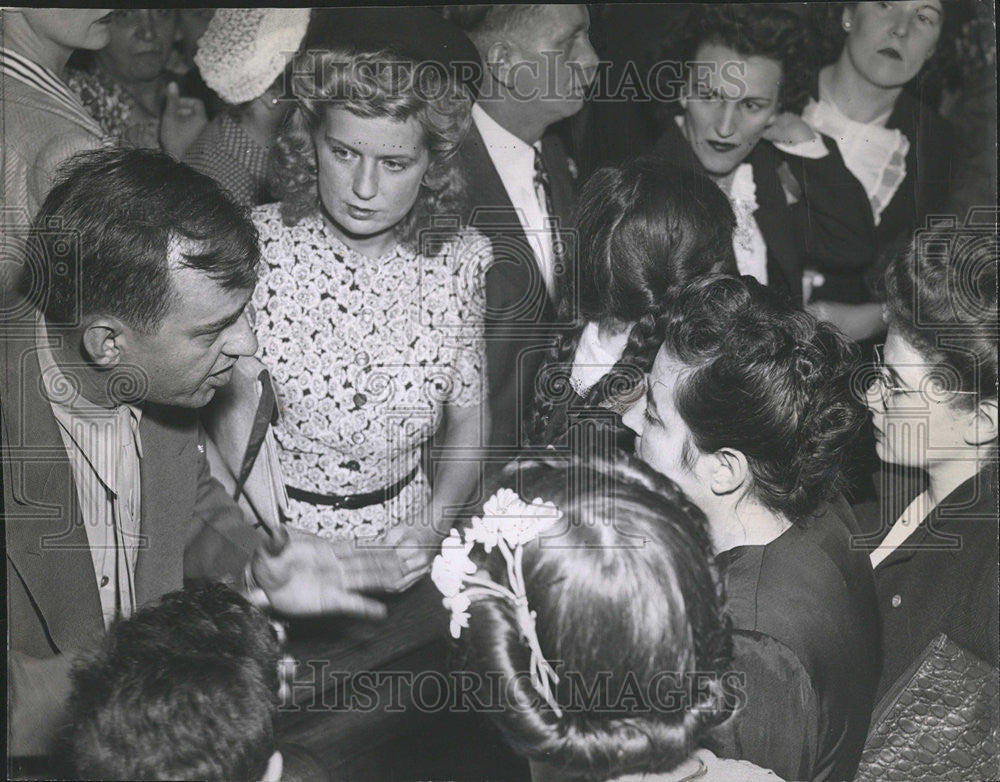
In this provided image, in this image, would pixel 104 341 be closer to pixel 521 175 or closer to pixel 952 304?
pixel 521 175

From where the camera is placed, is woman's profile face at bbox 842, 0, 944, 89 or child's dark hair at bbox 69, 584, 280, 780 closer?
child's dark hair at bbox 69, 584, 280, 780

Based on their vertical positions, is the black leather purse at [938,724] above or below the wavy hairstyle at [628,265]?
below

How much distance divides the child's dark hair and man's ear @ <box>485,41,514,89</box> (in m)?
1.45

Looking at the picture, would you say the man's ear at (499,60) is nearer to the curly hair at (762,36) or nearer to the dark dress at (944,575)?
the curly hair at (762,36)

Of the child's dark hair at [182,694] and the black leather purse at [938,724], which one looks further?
the black leather purse at [938,724]

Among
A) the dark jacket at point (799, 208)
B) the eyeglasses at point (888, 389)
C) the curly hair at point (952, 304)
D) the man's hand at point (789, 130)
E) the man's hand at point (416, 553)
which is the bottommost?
the man's hand at point (416, 553)

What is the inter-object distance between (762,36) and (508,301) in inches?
36.2

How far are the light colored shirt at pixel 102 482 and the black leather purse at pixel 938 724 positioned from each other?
192 cm

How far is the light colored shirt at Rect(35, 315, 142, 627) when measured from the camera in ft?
8.68

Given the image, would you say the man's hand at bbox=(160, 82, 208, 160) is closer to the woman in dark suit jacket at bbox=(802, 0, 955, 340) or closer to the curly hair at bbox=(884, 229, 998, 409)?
the woman in dark suit jacket at bbox=(802, 0, 955, 340)

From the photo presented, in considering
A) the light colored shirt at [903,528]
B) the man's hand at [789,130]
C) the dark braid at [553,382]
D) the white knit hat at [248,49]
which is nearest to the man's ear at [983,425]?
the light colored shirt at [903,528]

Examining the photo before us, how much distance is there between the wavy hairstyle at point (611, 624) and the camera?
2600 millimetres

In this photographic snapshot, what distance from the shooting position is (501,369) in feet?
8.67

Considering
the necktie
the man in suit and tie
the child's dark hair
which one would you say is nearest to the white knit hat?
the man in suit and tie
